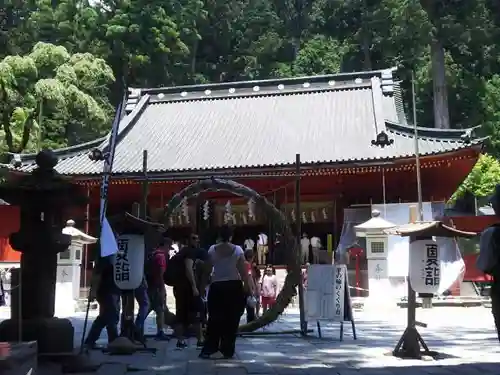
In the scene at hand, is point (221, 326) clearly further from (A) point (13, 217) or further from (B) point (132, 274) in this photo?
(A) point (13, 217)

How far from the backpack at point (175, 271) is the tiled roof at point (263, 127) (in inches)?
402

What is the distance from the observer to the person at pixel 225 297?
284 inches

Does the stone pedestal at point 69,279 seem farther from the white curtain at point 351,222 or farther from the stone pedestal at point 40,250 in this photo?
the stone pedestal at point 40,250

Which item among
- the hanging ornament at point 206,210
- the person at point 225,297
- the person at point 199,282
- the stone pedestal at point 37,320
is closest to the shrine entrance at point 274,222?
the person at point 199,282

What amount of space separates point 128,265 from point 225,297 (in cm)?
149

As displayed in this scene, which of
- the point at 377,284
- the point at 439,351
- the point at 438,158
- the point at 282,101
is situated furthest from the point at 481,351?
the point at 282,101

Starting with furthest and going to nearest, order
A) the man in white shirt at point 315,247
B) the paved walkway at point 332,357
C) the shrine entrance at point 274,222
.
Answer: the man in white shirt at point 315,247
the shrine entrance at point 274,222
the paved walkway at point 332,357

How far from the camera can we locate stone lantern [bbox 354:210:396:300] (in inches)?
640

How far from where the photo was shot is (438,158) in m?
17.7

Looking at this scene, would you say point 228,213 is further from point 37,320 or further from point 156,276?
point 37,320

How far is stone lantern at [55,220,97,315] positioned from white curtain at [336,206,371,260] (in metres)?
7.25

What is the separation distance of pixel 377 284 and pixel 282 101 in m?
10.1

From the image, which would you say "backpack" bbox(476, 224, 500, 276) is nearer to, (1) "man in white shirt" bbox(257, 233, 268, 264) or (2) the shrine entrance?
(2) the shrine entrance

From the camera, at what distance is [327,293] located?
962 cm
